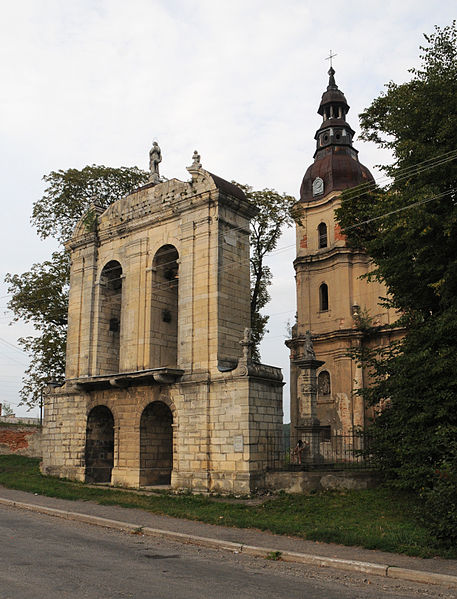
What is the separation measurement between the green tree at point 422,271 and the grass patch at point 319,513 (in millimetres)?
806

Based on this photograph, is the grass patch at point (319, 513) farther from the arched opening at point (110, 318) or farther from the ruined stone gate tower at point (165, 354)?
the arched opening at point (110, 318)

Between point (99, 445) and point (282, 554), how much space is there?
532 inches

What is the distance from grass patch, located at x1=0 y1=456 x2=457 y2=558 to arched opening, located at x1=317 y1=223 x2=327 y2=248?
23984mm

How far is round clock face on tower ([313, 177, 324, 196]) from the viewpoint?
39.3m

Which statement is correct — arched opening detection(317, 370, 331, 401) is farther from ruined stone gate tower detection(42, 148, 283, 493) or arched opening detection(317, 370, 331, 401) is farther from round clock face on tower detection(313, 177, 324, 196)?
ruined stone gate tower detection(42, 148, 283, 493)

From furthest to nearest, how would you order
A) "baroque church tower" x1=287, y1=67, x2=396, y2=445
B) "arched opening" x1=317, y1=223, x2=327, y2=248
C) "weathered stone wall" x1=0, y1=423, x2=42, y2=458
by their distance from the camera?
"arched opening" x1=317, y1=223, x2=327, y2=248 < "baroque church tower" x1=287, y1=67, x2=396, y2=445 < "weathered stone wall" x1=0, y1=423, x2=42, y2=458

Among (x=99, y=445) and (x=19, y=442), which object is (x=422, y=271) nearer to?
(x=99, y=445)

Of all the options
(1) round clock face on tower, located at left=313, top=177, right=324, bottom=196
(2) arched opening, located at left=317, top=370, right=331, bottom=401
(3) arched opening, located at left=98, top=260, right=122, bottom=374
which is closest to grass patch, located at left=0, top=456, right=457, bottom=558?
(3) arched opening, located at left=98, top=260, right=122, bottom=374

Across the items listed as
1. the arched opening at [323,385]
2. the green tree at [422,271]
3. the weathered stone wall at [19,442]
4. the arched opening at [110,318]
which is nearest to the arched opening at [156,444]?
the arched opening at [110,318]

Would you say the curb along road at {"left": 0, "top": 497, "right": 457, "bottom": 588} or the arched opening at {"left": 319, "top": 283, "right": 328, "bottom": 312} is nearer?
the curb along road at {"left": 0, "top": 497, "right": 457, "bottom": 588}

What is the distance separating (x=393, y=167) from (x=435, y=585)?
35.9 feet

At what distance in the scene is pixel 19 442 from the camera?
30688 mm

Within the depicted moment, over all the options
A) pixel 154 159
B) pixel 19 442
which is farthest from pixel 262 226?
pixel 19 442

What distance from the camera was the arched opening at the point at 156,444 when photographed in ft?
65.8
